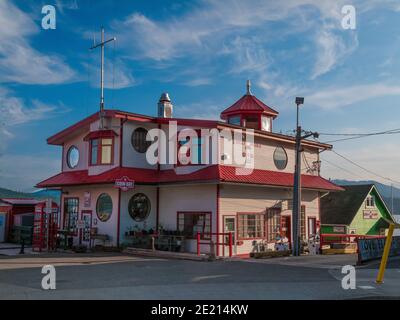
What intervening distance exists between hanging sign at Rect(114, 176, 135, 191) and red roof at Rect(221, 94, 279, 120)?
9.11 metres

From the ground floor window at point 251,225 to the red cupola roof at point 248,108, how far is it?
7.14 metres

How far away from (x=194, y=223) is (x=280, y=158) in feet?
22.4

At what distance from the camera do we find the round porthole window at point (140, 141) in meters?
23.9

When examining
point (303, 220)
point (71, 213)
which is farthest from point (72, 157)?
point (303, 220)

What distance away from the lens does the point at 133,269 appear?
1580cm

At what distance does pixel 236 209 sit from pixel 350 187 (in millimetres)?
→ 24292

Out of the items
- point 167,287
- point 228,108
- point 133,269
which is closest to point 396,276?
point 167,287

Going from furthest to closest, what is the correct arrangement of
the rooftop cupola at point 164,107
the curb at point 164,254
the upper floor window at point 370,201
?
the upper floor window at point 370,201, the rooftop cupola at point 164,107, the curb at point 164,254

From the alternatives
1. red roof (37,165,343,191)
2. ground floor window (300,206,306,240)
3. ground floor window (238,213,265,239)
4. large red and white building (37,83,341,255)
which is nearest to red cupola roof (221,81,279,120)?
large red and white building (37,83,341,255)

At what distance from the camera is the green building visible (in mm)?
39794

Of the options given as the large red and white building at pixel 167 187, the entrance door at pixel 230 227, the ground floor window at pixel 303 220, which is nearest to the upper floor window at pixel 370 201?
the large red and white building at pixel 167 187

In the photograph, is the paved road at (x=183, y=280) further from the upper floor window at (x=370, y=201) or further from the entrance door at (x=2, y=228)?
the upper floor window at (x=370, y=201)

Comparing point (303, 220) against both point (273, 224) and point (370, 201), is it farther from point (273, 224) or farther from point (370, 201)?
point (370, 201)
